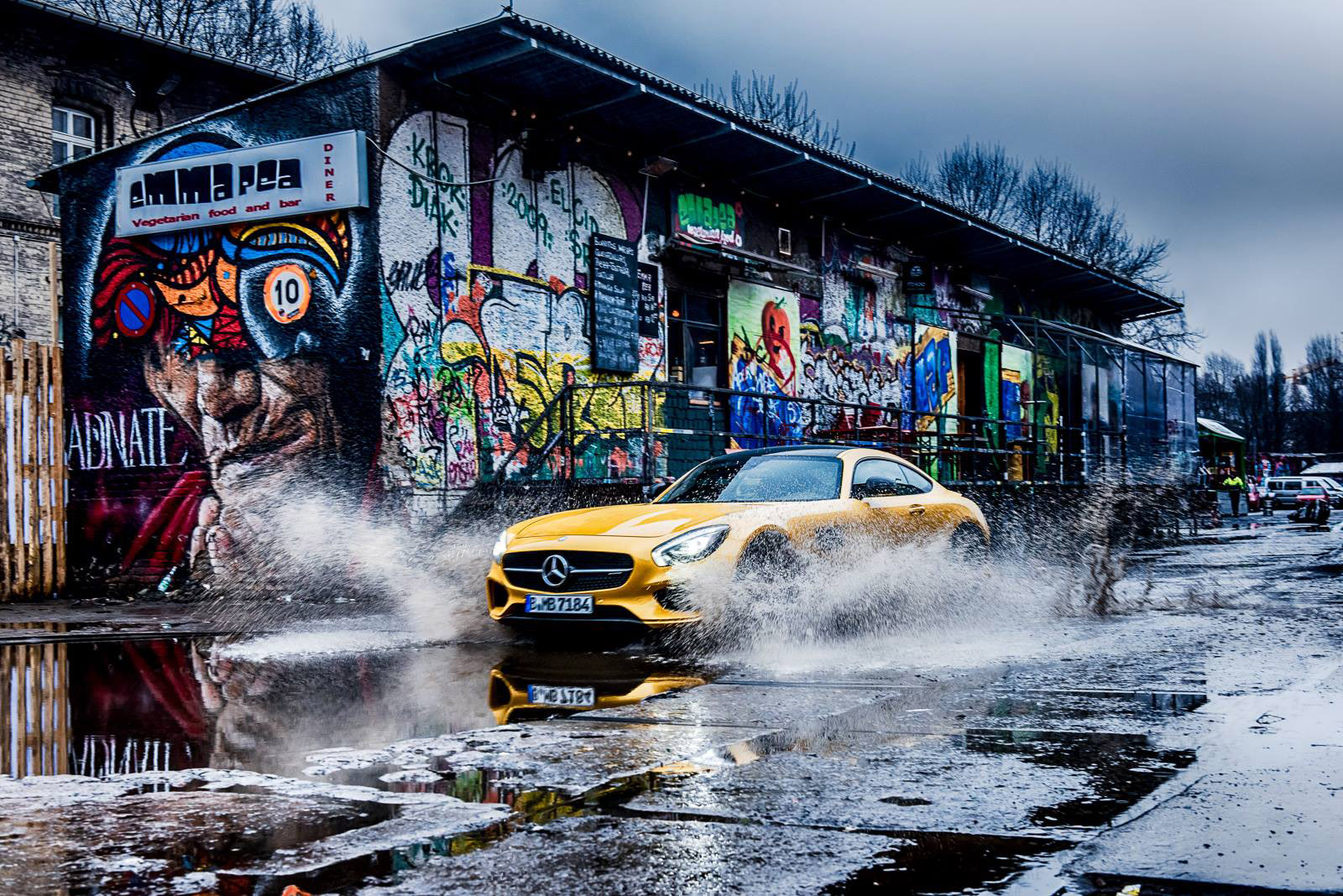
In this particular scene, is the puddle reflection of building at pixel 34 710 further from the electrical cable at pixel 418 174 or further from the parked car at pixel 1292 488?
the parked car at pixel 1292 488

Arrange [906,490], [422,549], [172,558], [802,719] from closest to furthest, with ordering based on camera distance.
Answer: [802,719] < [906,490] < [422,549] < [172,558]

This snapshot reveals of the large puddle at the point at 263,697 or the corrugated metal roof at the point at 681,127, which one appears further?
the corrugated metal roof at the point at 681,127

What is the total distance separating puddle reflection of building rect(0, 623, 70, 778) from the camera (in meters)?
5.59

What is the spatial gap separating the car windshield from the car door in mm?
254

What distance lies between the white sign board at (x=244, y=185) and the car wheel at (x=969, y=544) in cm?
769

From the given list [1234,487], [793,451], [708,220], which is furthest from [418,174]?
[1234,487]

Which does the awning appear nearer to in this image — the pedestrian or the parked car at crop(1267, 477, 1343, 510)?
the pedestrian

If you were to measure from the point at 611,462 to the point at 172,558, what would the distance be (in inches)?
219

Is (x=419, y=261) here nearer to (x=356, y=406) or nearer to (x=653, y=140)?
(x=356, y=406)

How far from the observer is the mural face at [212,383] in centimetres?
1510

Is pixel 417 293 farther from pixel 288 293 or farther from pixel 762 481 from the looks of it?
pixel 762 481

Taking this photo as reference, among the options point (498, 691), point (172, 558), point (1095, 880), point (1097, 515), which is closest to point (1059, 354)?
point (1097, 515)

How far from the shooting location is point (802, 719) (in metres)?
6.25

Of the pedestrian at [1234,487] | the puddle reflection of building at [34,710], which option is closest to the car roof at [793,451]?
the puddle reflection of building at [34,710]
